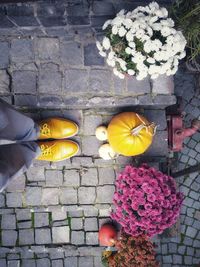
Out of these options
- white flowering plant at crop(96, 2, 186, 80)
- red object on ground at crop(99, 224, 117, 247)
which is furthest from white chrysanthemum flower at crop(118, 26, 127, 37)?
red object on ground at crop(99, 224, 117, 247)

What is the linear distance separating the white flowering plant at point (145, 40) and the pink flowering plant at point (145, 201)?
3.59 feet

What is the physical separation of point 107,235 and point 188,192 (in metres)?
1.29

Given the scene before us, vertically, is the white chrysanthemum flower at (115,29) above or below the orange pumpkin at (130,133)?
above

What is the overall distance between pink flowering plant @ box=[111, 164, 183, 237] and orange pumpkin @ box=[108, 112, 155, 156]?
23 centimetres

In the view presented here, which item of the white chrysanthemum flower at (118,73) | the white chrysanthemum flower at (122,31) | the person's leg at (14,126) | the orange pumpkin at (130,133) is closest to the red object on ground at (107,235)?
the orange pumpkin at (130,133)

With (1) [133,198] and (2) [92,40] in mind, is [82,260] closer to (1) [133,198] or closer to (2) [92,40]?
(1) [133,198]

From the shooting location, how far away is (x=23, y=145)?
4539mm

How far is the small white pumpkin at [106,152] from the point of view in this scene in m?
5.05

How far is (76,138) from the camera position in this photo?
519cm

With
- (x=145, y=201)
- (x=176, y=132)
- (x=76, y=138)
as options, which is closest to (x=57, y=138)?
(x=76, y=138)

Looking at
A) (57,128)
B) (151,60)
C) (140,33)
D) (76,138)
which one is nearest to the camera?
(140,33)

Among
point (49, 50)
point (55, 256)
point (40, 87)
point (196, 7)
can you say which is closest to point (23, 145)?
point (40, 87)

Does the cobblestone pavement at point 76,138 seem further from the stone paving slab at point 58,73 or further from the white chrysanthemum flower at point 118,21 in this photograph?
the white chrysanthemum flower at point 118,21

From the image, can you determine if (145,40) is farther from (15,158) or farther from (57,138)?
(15,158)
